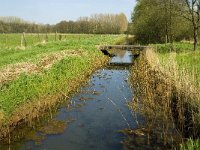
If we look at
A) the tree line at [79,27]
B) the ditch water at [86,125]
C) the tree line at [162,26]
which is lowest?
the ditch water at [86,125]

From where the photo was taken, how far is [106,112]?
13000 mm

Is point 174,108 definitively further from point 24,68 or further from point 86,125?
point 24,68

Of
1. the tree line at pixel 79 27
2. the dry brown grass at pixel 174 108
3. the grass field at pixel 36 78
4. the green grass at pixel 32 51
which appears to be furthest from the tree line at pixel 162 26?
the tree line at pixel 79 27

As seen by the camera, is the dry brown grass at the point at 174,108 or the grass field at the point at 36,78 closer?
the dry brown grass at the point at 174,108

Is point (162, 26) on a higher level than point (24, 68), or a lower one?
higher

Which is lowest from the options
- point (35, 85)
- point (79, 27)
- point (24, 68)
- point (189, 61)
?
point (35, 85)

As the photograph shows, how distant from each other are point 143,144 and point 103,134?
1.58 m

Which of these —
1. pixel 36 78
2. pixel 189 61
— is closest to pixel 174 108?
pixel 36 78

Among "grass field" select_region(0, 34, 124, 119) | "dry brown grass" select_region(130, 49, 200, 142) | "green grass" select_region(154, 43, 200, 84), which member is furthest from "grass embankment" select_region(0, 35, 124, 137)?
"green grass" select_region(154, 43, 200, 84)

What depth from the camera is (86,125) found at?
11.3m

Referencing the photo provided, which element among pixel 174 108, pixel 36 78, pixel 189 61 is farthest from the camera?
pixel 189 61

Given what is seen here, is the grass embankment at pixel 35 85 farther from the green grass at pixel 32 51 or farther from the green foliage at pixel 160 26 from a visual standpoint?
the green foliage at pixel 160 26

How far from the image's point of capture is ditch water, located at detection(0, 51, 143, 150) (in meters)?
A: 9.51

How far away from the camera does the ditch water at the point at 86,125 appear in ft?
31.2
